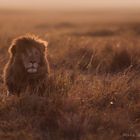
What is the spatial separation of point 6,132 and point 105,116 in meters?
1.37

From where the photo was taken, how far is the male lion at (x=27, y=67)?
833 centimetres

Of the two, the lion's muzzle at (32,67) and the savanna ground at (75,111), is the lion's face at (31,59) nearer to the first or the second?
the lion's muzzle at (32,67)

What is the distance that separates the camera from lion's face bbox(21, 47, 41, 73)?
326 inches

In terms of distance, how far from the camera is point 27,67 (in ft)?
27.3

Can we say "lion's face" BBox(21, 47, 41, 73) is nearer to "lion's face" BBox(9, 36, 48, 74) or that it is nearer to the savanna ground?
"lion's face" BBox(9, 36, 48, 74)

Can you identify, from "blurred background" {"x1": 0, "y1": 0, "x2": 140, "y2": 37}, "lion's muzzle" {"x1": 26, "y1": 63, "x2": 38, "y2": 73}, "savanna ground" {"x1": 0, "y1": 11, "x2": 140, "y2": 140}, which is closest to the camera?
"savanna ground" {"x1": 0, "y1": 11, "x2": 140, "y2": 140}

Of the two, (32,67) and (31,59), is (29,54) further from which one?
(32,67)

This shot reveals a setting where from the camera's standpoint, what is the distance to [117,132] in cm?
763

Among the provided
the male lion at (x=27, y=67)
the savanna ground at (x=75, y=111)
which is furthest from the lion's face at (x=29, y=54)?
the savanna ground at (x=75, y=111)

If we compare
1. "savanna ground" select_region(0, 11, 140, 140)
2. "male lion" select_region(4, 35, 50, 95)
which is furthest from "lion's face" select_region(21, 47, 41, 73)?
"savanna ground" select_region(0, 11, 140, 140)

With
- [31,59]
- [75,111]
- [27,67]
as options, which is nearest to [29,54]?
[31,59]

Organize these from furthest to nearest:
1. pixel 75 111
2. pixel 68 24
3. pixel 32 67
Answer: pixel 68 24 < pixel 32 67 < pixel 75 111

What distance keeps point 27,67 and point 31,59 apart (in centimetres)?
13

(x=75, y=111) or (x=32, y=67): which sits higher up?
(x=32, y=67)
